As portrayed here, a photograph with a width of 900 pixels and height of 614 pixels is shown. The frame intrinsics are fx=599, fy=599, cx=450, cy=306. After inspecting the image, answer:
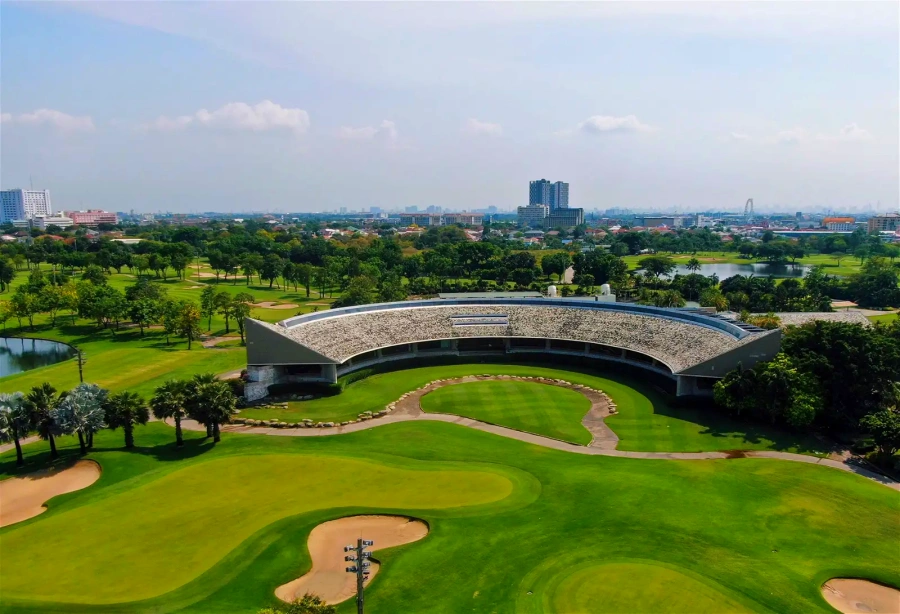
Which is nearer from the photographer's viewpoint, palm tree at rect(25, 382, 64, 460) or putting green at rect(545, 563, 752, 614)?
putting green at rect(545, 563, 752, 614)

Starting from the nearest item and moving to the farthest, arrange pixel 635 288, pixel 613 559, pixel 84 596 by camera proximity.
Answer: pixel 84 596 → pixel 613 559 → pixel 635 288

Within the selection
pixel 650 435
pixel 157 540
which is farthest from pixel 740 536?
pixel 157 540

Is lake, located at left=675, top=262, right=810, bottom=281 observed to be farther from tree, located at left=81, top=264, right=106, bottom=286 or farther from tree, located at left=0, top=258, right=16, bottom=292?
tree, located at left=0, top=258, right=16, bottom=292

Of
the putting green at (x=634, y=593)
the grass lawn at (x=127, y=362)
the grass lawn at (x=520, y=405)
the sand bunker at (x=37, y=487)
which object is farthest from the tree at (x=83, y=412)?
the putting green at (x=634, y=593)

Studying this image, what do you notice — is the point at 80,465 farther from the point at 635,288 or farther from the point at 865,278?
the point at 865,278

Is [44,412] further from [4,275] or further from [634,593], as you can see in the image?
[4,275]

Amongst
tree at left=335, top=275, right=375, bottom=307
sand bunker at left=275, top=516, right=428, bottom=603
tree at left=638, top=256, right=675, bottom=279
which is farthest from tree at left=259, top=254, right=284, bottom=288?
sand bunker at left=275, top=516, right=428, bottom=603
